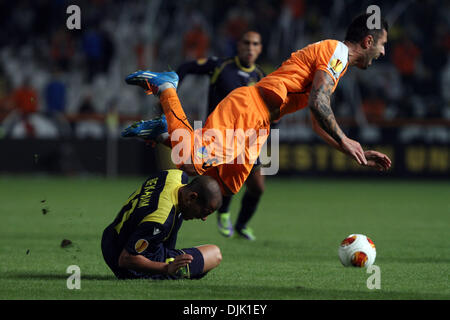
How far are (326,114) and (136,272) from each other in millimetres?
1783

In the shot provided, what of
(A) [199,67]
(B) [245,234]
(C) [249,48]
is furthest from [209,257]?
(C) [249,48]

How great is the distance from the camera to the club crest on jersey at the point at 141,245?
18.0 feet

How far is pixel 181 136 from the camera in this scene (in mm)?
6691

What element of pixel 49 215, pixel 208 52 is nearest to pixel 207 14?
pixel 208 52

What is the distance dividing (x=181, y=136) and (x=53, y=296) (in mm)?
1902

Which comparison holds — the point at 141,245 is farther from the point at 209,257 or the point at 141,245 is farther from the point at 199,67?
the point at 199,67

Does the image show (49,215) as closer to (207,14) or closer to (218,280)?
(218,280)

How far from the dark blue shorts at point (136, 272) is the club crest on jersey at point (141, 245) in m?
0.27

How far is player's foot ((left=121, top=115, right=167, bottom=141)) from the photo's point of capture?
701 centimetres

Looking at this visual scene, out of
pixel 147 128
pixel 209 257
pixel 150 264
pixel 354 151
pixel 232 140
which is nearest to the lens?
pixel 150 264

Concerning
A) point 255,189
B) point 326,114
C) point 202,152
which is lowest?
point 255,189

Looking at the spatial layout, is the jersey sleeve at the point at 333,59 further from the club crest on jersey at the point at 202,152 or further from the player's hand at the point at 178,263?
the player's hand at the point at 178,263

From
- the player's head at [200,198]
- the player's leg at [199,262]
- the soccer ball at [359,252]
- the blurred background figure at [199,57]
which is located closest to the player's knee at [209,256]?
the player's leg at [199,262]

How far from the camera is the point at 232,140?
6.49 m
